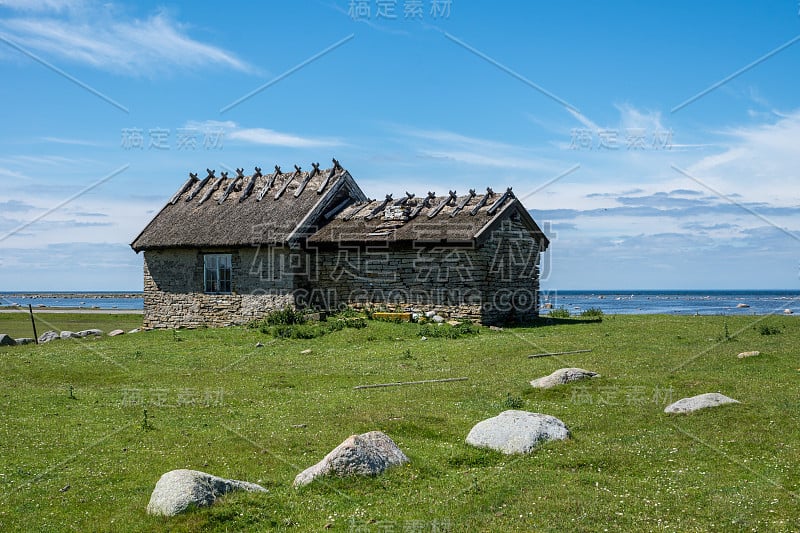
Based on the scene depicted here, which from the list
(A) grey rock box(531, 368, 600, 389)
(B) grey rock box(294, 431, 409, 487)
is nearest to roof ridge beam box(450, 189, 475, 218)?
(A) grey rock box(531, 368, 600, 389)

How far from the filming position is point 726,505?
8.75 m

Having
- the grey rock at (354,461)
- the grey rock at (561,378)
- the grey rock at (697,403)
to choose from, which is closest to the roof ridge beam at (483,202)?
the grey rock at (561,378)

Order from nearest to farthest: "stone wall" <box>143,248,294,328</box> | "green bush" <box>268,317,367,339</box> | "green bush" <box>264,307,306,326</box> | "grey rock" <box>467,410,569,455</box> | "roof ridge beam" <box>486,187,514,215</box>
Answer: "grey rock" <box>467,410,569,455</box>
"green bush" <box>268,317,367,339</box>
"green bush" <box>264,307,306,326</box>
"roof ridge beam" <box>486,187,514,215</box>
"stone wall" <box>143,248,294,328</box>

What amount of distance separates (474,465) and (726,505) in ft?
11.5

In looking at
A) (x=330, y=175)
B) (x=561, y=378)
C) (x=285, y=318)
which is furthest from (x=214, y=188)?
(x=561, y=378)

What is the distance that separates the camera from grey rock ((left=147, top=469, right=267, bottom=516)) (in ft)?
27.8

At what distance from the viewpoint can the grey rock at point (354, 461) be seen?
9648mm

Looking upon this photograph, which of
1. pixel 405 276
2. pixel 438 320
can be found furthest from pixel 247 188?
pixel 438 320

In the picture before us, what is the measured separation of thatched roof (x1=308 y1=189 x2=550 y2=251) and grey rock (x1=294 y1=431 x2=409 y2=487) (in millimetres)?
19111

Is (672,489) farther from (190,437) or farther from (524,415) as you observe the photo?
(190,437)

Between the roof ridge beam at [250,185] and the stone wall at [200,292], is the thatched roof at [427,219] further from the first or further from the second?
the roof ridge beam at [250,185]

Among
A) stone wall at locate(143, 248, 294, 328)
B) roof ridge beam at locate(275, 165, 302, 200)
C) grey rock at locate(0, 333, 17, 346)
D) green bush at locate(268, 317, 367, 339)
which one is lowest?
grey rock at locate(0, 333, 17, 346)

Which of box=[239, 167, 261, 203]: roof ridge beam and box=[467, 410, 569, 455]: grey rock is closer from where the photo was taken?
box=[467, 410, 569, 455]: grey rock

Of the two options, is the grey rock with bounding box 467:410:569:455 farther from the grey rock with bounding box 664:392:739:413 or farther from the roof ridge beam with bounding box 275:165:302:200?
the roof ridge beam with bounding box 275:165:302:200
